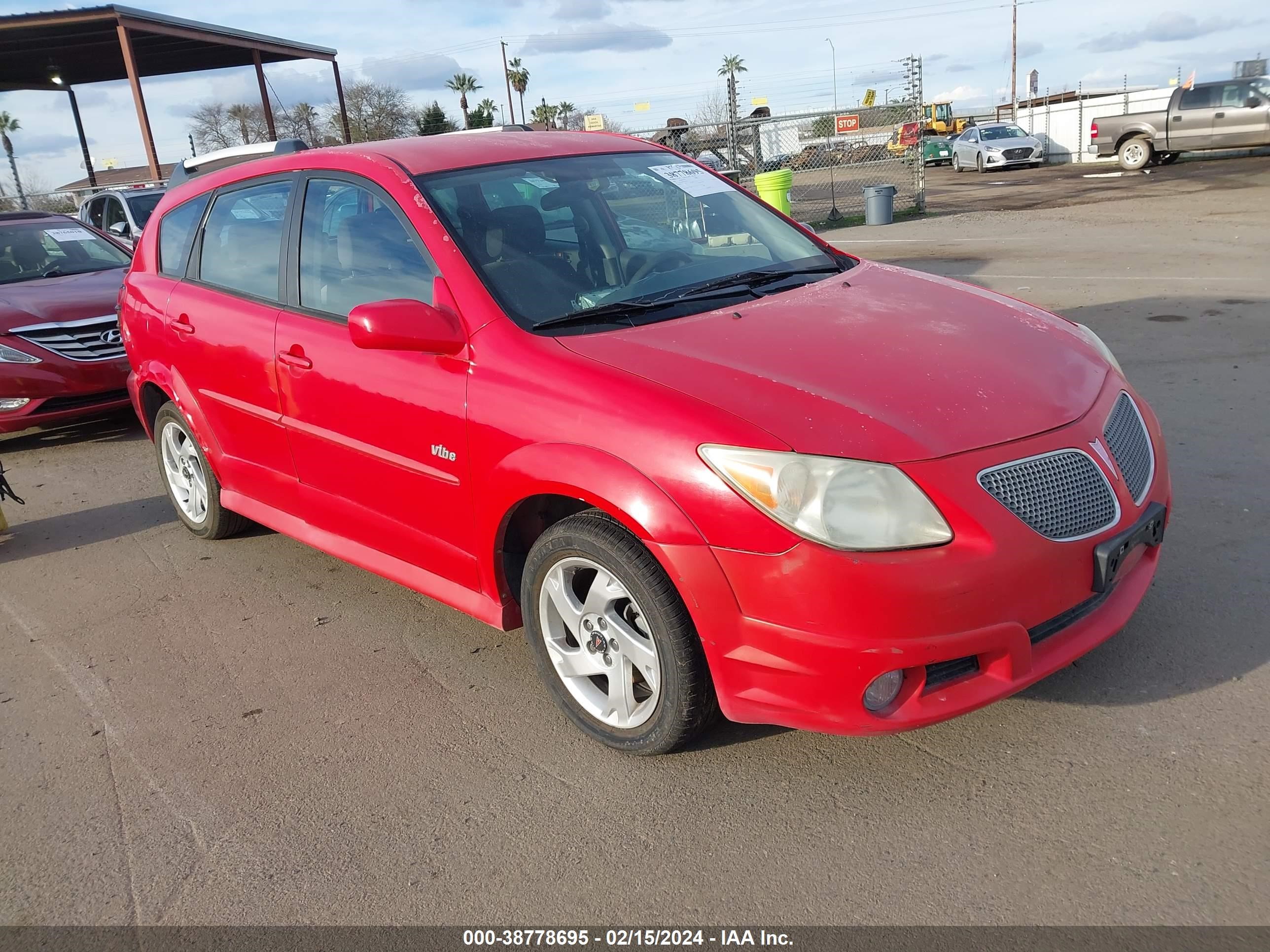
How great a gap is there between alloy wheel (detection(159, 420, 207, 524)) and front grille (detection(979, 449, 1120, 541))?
3880 millimetres

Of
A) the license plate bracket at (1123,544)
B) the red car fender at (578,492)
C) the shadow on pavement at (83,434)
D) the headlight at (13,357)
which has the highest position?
the red car fender at (578,492)

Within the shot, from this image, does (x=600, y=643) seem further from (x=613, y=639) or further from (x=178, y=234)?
(x=178, y=234)

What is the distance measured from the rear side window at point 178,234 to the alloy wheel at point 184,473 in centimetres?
80

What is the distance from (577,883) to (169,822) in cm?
127

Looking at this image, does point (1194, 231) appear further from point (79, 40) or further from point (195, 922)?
point (79, 40)

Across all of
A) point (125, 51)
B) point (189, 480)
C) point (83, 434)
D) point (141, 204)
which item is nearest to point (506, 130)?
point (189, 480)

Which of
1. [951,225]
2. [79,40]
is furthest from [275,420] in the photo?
[79,40]

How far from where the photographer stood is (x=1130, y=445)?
10.2ft

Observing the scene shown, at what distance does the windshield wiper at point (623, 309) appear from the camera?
10.6 ft

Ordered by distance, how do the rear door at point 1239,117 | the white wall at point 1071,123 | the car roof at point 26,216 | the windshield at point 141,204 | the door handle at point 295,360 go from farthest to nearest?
the white wall at point 1071,123
the rear door at point 1239,117
the windshield at point 141,204
the car roof at point 26,216
the door handle at point 295,360

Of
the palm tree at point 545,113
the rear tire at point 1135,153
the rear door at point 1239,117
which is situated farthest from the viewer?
the palm tree at point 545,113

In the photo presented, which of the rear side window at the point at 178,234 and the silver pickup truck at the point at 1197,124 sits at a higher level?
the rear side window at the point at 178,234

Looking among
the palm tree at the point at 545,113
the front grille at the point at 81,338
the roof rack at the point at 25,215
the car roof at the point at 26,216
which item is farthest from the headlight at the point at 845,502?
the palm tree at the point at 545,113

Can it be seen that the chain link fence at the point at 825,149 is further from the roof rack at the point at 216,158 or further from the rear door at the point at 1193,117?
the roof rack at the point at 216,158
